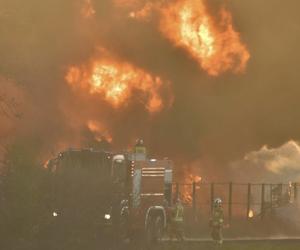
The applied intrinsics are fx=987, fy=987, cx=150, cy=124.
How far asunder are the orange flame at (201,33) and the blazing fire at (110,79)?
3269mm

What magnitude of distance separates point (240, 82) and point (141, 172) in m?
29.2

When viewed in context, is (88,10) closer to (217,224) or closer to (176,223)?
(176,223)

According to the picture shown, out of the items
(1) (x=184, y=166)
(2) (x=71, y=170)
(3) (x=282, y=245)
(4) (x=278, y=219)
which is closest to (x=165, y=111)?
(1) (x=184, y=166)

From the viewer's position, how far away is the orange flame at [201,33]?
175 ft

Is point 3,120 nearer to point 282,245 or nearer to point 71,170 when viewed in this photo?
point 282,245

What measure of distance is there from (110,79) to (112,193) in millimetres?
22864

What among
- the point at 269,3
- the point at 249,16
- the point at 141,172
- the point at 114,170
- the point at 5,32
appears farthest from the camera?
the point at 269,3

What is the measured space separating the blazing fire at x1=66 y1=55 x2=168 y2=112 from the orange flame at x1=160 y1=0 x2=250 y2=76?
327cm

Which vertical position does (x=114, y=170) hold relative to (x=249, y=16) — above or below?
below

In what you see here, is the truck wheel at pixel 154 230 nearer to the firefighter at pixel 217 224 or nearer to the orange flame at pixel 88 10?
the firefighter at pixel 217 224

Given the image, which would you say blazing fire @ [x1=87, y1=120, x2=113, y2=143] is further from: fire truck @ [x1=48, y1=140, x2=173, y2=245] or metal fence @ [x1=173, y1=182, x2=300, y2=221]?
fire truck @ [x1=48, y1=140, x2=173, y2=245]

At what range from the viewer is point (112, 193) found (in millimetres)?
28188

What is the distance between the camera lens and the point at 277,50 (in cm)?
6519

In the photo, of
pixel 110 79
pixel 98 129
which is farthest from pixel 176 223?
pixel 98 129
